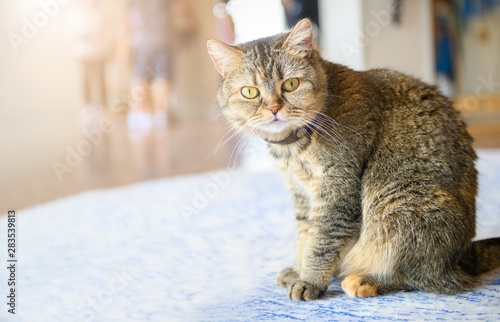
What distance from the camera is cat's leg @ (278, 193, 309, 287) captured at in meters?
1.53

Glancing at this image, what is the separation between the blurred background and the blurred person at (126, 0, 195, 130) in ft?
0.06

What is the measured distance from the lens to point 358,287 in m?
1.37

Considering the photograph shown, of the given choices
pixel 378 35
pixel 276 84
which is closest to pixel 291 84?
pixel 276 84

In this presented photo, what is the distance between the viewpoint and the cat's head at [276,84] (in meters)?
1.41

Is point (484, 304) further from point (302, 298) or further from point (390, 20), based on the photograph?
point (390, 20)

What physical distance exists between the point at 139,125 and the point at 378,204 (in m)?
5.84

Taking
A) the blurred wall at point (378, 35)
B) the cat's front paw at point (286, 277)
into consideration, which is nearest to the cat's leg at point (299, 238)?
the cat's front paw at point (286, 277)

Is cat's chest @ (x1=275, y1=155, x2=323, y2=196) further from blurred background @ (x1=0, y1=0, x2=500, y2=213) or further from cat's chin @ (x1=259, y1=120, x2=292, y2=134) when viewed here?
blurred background @ (x1=0, y1=0, x2=500, y2=213)

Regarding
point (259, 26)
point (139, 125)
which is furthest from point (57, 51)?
point (259, 26)

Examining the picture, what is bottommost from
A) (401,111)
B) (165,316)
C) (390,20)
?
(165,316)

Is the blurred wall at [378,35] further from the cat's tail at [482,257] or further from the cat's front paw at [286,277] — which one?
the cat's front paw at [286,277]

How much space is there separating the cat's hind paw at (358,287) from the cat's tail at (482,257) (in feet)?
0.93

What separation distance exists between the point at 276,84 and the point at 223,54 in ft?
0.74

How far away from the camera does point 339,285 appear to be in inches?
59.5
